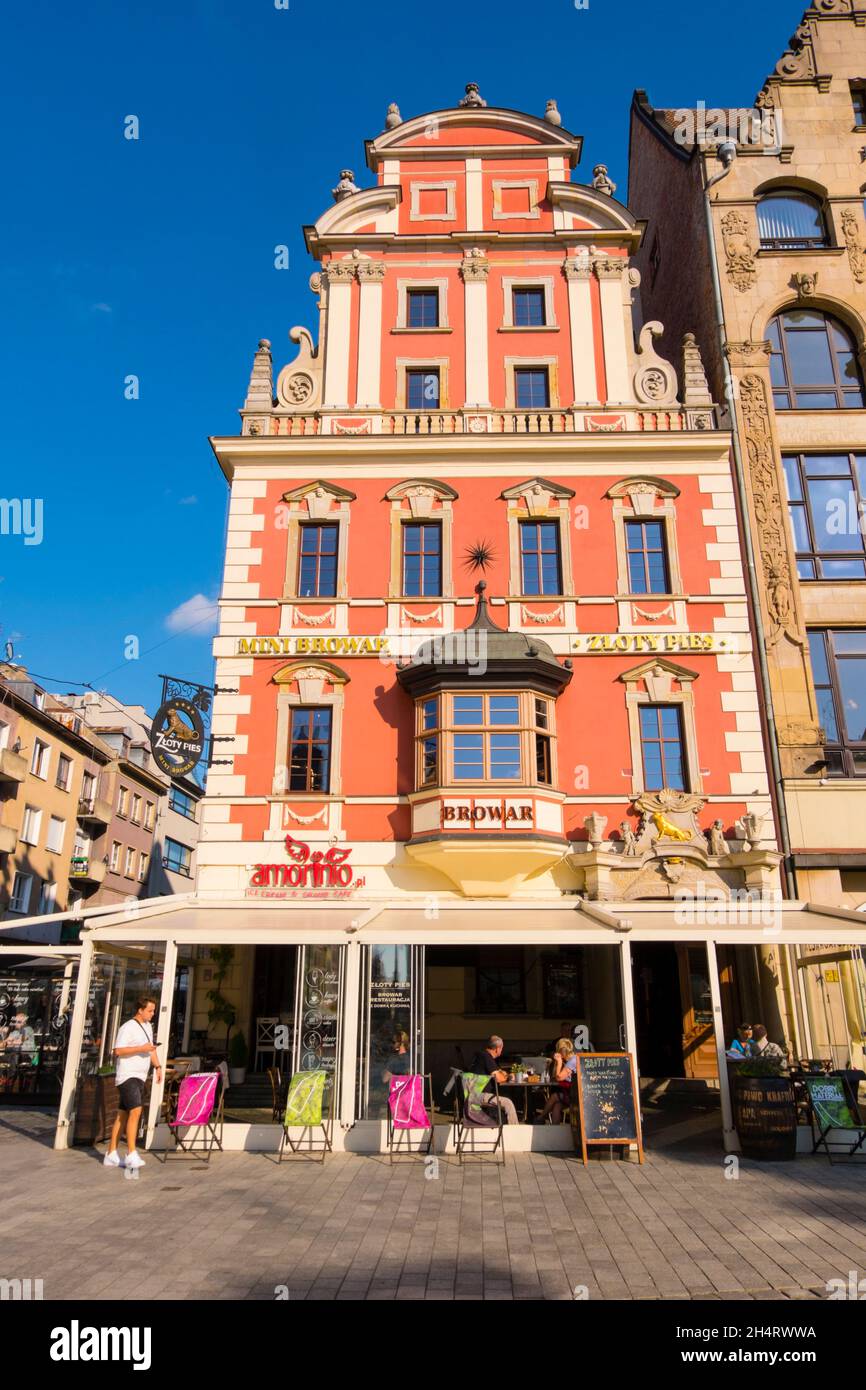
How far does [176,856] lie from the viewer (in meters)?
54.9

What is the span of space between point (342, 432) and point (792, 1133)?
50.6ft

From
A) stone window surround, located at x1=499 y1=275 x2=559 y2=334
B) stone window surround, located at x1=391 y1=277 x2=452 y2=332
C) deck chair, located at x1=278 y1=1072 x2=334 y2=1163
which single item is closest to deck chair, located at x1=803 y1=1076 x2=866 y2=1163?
deck chair, located at x1=278 y1=1072 x2=334 y2=1163

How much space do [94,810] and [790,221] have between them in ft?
118

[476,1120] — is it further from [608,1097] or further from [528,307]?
[528,307]

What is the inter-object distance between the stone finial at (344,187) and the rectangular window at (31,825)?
26556 mm

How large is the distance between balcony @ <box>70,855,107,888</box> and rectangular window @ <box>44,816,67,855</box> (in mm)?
1152

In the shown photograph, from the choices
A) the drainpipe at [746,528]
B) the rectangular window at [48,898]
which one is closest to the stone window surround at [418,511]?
the drainpipe at [746,528]

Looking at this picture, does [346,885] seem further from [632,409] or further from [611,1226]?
[632,409]

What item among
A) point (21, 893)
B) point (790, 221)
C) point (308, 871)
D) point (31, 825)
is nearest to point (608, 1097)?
point (308, 871)

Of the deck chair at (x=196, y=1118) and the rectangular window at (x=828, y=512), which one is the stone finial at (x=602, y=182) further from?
the deck chair at (x=196, y=1118)

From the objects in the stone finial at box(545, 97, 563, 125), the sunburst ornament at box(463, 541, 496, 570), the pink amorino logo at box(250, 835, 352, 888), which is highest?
the stone finial at box(545, 97, 563, 125)

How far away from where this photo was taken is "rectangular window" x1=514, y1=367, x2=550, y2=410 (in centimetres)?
2009

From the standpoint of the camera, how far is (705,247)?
2211cm

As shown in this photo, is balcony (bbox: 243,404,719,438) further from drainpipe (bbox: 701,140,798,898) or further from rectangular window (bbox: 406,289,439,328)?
rectangular window (bbox: 406,289,439,328)
